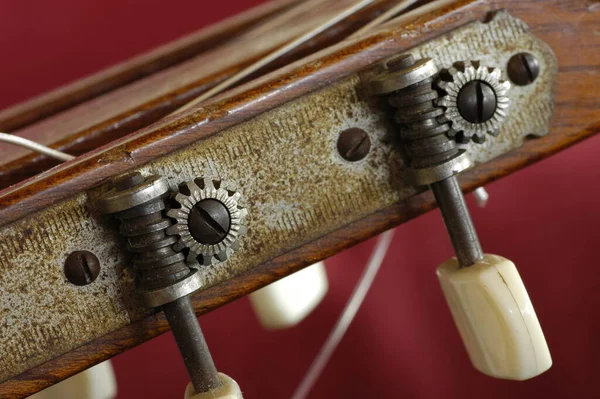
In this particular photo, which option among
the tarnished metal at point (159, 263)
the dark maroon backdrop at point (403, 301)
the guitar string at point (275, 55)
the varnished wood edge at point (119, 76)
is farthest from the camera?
the dark maroon backdrop at point (403, 301)

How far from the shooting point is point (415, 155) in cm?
49

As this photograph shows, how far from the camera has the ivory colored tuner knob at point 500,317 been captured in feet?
1.58

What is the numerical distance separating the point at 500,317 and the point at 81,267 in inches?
9.7

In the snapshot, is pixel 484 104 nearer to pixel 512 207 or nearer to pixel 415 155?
pixel 415 155

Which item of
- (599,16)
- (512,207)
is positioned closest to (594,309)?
(512,207)

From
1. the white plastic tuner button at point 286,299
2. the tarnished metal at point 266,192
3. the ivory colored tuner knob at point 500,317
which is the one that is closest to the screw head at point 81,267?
the tarnished metal at point 266,192

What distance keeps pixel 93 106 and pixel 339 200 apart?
0.26 metres

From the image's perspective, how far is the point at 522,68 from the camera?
0.53 metres

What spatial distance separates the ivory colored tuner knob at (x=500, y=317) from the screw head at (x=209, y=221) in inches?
5.7

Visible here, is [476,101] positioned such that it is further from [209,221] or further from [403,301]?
[403,301]

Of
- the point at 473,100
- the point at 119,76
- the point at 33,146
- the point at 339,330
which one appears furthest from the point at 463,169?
the point at 339,330

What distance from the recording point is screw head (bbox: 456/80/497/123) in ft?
1.61

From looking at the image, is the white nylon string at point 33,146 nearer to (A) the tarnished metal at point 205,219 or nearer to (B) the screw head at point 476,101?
(A) the tarnished metal at point 205,219

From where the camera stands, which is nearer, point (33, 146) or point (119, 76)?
point (33, 146)
